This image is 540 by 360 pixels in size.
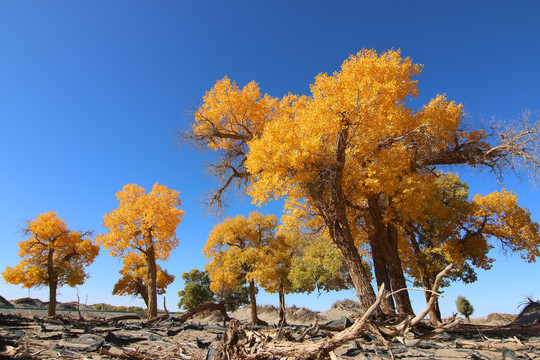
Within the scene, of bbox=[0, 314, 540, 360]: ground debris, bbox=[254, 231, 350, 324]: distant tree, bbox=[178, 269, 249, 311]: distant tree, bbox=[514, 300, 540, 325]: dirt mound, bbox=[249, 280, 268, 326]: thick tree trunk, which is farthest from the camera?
bbox=[178, 269, 249, 311]: distant tree

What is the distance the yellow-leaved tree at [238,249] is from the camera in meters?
19.6

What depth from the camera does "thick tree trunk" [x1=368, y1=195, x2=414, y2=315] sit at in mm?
11047

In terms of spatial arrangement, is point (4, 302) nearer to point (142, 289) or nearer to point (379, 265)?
point (142, 289)

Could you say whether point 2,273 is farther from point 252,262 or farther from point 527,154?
point 527,154

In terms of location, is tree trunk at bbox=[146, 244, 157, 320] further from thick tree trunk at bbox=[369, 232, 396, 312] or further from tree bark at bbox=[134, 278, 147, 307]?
tree bark at bbox=[134, 278, 147, 307]

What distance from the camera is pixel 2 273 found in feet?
64.0

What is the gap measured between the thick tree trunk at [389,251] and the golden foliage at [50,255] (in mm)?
20355

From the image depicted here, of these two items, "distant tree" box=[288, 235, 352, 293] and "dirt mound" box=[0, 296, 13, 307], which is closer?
"distant tree" box=[288, 235, 352, 293]

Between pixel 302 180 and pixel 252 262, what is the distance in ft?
40.9

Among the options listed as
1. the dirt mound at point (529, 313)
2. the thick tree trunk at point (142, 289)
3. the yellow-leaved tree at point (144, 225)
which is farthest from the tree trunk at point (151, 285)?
the dirt mound at point (529, 313)

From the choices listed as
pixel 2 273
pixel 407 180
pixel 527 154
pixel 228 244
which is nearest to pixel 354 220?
pixel 407 180

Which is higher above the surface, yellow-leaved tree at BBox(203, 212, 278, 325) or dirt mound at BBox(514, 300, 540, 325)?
yellow-leaved tree at BBox(203, 212, 278, 325)

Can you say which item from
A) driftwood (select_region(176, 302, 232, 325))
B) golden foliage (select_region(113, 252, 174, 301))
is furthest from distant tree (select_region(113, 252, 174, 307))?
driftwood (select_region(176, 302, 232, 325))

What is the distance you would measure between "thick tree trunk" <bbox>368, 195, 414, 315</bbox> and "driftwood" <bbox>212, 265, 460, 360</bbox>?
8.90 metres
